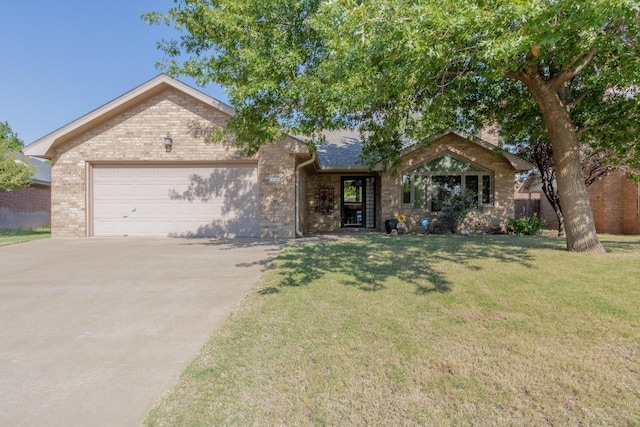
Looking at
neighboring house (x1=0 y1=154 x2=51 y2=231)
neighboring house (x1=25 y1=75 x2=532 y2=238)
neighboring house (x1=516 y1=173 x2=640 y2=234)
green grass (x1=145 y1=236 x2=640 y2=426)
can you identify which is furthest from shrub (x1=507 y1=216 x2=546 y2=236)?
neighboring house (x1=0 y1=154 x2=51 y2=231)

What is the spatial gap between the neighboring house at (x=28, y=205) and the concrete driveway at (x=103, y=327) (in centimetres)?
1298

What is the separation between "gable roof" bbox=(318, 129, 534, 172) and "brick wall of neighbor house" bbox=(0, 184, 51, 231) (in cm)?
1567

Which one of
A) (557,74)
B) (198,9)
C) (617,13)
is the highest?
(198,9)

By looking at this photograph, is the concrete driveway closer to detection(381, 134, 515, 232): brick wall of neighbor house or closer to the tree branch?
detection(381, 134, 515, 232): brick wall of neighbor house

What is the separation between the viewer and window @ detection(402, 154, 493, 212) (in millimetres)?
13242

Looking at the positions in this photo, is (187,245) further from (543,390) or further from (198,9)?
(543,390)

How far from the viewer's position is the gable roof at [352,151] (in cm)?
1228

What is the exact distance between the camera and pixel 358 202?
50.6ft

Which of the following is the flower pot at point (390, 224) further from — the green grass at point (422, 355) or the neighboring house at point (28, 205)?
the neighboring house at point (28, 205)

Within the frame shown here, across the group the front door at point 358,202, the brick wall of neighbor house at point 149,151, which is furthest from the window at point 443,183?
the brick wall of neighbor house at point 149,151

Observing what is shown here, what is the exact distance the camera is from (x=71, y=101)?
20.3 metres

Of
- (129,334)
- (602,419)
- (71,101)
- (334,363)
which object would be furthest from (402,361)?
(71,101)

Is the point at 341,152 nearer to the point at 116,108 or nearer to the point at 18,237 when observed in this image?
the point at 116,108

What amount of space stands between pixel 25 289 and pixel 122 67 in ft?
41.2
